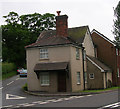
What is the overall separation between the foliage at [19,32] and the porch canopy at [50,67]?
1088 inches

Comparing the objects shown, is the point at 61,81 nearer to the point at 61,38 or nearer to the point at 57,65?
the point at 57,65

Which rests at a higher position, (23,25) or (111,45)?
(23,25)

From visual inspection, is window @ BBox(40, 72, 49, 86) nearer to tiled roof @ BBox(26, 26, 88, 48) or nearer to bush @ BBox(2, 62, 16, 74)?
tiled roof @ BBox(26, 26, 88, 48)

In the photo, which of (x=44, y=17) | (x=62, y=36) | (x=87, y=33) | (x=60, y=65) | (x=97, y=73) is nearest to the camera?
(x=60, y=65)

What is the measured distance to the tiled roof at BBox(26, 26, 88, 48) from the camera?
29.6 metres

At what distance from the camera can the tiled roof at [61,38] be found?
29.6 meters

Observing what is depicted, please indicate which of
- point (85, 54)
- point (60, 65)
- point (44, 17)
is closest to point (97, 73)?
point (85, 54)

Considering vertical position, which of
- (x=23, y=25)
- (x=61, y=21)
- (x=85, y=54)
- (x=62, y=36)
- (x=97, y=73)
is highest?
(x=23, y=25)

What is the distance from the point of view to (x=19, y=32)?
190ft

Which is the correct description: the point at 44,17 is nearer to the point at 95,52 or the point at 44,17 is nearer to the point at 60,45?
the point at 95,52

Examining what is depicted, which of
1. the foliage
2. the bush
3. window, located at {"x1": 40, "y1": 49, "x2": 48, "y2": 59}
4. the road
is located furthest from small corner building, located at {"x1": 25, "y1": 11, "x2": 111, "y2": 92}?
the foliage

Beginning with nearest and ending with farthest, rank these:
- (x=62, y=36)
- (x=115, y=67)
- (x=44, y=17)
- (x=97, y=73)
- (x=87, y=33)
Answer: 1. (x=62, y=36)
2. (x=97, y=73)
3. (x=87, y=33)
4. (x=115, y=67)
5. (x=44, y=17)

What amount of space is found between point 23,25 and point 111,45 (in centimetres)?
3374

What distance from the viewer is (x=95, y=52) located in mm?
39969
